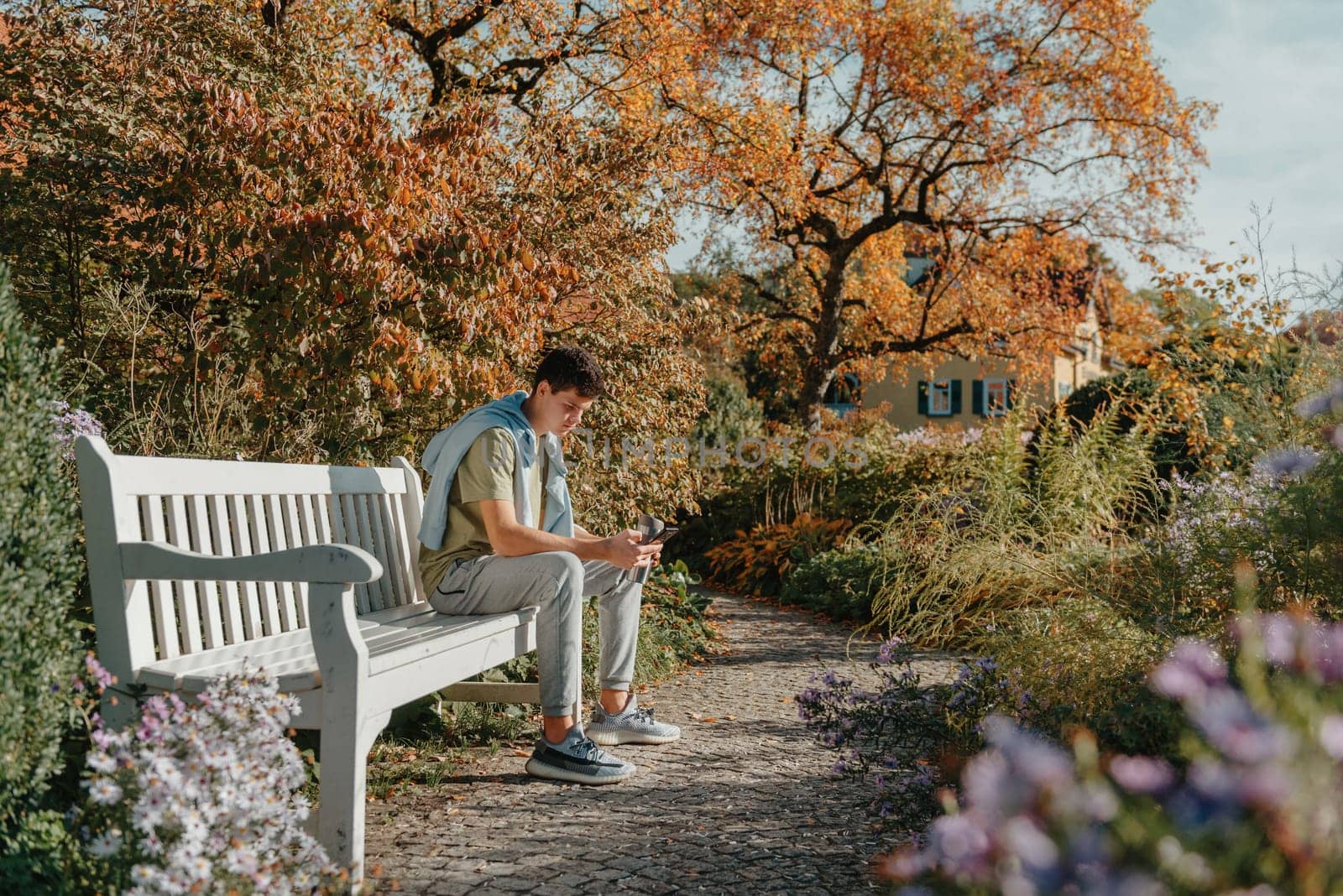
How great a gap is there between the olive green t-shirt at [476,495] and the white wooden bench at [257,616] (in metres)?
0.38

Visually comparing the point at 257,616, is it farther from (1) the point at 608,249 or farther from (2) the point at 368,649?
(1) the point at 608,249

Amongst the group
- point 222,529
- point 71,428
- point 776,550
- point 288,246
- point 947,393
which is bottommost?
point 776,550

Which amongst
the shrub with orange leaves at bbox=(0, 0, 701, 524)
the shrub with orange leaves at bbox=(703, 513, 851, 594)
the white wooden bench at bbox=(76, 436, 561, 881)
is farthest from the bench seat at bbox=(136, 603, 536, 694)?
the shrub with orange leaves at bbox=(703, 513, 851, 594)

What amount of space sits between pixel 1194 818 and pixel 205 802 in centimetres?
171

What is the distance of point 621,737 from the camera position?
4.35m

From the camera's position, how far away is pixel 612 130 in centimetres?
771

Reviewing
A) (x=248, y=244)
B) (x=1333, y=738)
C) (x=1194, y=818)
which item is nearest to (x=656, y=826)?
(x=1194, y=818)

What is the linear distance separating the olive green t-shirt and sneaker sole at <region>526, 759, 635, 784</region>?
74cm

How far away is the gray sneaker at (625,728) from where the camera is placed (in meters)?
4.32

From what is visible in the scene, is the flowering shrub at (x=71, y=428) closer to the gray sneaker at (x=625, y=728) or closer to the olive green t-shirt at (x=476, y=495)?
the olive green t-shirt at (x=476, y=495)

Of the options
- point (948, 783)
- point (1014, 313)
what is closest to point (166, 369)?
point (948, 783)

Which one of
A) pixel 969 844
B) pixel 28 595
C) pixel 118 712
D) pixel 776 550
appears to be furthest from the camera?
pixel 776 550

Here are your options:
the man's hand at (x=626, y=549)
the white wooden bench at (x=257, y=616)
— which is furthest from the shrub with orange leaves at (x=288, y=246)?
the man's hand at (x=626, y=549)

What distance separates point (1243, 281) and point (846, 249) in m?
9.18
